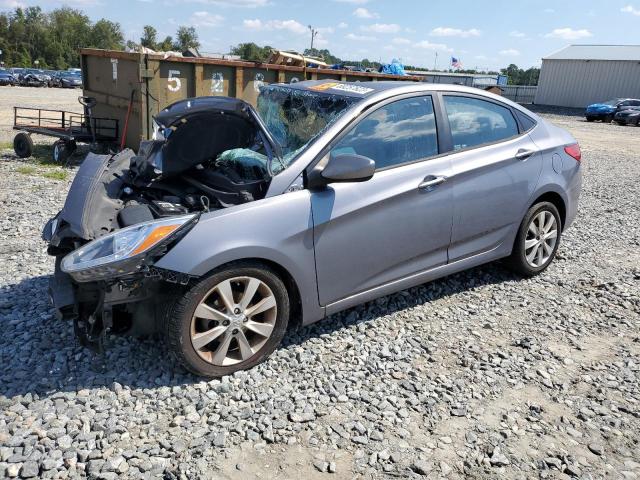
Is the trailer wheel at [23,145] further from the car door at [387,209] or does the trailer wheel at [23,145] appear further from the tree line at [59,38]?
the tree line at [59,38]

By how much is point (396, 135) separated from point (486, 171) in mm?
896

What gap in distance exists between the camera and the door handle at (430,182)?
3.95 metres

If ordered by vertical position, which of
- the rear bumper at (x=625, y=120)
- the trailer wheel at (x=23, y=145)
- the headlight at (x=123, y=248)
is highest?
the rear bumper at (x=625, y=120)

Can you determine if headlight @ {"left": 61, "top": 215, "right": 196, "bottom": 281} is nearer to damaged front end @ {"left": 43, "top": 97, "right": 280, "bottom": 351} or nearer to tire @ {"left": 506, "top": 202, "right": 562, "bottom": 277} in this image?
damaged front end @ {"left": 43, "top": 97, "right": 280, "bottom": 351}

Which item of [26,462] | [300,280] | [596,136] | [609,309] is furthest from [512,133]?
[596,136]

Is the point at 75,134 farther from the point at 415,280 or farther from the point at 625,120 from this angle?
the point at 625,120

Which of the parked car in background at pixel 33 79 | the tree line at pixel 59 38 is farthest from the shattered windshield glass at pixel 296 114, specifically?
the tree line at pixel 59 38

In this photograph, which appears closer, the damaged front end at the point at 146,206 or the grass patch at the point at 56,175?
the damaged front end at the point at 146,206

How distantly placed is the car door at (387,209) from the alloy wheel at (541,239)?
1177 mm

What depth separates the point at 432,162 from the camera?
161 inches

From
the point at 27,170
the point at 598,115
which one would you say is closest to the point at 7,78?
the point at 27,170

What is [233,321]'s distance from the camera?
10.9 ft

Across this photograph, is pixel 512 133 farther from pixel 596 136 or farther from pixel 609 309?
pixel 596 136

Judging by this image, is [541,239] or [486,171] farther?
[541,239]
